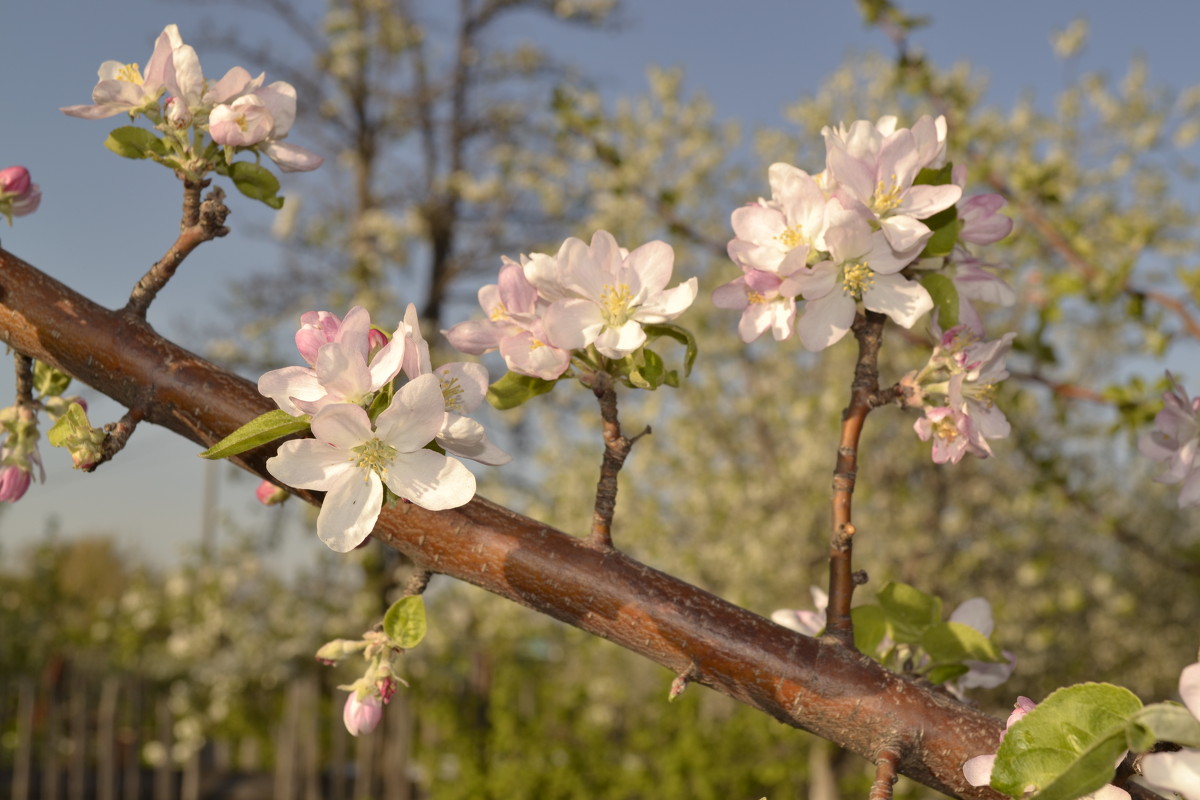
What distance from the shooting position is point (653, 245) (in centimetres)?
109

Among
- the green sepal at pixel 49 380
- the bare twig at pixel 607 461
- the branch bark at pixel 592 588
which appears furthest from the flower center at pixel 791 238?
the green sepal at pixel 49 380

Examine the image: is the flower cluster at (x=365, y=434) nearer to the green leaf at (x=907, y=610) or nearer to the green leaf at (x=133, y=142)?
the green leaf at (x=133, y=142)

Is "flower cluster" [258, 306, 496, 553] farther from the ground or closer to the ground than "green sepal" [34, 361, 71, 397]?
closer to the ground

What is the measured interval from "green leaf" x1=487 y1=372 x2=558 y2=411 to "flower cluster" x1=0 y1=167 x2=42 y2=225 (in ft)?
2.34

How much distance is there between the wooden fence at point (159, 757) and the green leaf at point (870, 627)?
8.21m

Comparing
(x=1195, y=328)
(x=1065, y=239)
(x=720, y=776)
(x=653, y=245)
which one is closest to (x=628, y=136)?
(x=720, y=776)

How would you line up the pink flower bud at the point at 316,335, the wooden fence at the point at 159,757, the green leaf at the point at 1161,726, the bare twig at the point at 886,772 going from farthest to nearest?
the wooden fence at the point at 159,757 → the pink flower bud at the point at 316,335 → the bare twig at the point at 886,772 → the green leaf at the point at 1161,726

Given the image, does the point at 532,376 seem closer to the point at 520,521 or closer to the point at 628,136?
the point at 520,521

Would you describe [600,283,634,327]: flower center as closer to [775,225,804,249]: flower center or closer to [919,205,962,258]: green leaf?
[775,225,804,249]: flower center

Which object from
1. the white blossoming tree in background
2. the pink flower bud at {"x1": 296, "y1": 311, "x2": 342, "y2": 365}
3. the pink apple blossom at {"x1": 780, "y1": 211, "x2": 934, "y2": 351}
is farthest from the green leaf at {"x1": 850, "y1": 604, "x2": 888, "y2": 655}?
the pink flower bud at {"x1": 296, "y1": 311, "x2": 342, "y2": 365}

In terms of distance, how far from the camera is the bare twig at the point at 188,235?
1.07m

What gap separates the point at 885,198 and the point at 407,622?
741 millimetres

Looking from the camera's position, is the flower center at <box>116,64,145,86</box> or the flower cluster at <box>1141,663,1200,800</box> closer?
the flower cluster at <box>1141,663,1200,800</box>

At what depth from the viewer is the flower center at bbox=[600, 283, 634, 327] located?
3.48ft
